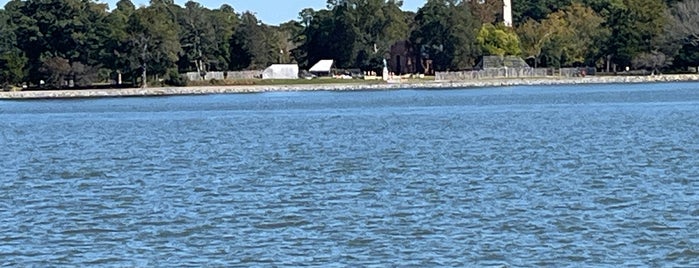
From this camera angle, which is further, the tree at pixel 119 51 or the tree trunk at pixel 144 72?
the tree at pixel 119 51

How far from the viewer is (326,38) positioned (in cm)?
13762

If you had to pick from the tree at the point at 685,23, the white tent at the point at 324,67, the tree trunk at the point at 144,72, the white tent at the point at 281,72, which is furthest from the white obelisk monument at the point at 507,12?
the tree trunk at the point at 144,72

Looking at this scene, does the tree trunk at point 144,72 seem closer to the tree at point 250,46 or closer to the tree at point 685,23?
the tree at point 250,46

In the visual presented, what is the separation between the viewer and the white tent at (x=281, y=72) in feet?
420

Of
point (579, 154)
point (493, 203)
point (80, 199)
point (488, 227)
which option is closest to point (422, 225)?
point (488, 227)

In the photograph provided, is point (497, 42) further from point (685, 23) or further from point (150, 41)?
point (150, 41)

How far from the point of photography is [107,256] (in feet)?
58.1

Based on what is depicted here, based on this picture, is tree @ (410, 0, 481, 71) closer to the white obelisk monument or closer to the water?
the white obelisk monument

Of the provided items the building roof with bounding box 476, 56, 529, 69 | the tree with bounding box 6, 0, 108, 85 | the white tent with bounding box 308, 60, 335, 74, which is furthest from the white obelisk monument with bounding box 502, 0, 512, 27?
the tree with bounding box 6, 0, 108, 85

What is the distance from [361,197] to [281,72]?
349 ft

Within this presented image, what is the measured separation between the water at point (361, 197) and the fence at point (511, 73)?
7409cm

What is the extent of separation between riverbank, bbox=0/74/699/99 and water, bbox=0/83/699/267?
61648 mm

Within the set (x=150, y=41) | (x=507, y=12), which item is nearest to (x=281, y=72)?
(x=150, y=41)

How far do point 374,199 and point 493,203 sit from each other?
7.43 ft
